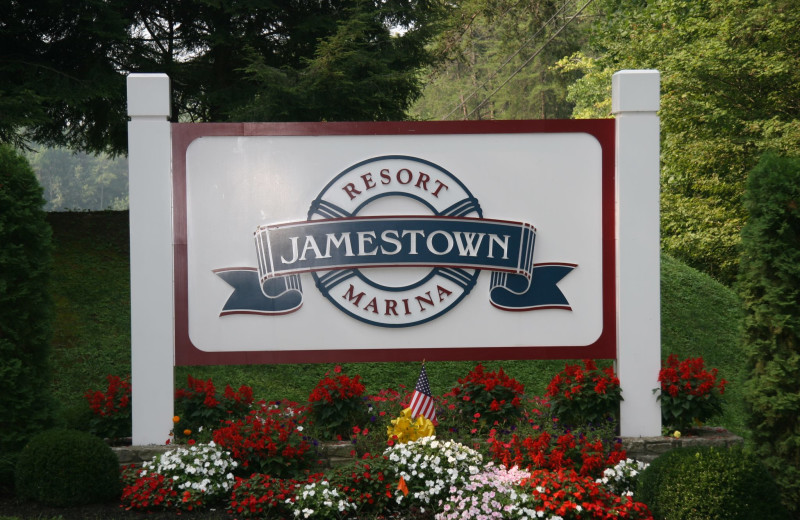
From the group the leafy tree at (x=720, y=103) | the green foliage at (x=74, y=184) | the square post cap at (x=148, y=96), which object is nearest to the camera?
the square post cap at (x=148, y=96)

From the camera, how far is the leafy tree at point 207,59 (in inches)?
439

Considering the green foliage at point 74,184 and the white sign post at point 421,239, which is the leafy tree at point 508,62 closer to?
the white sign post at point 421,239

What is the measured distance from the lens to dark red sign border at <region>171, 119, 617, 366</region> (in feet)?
21.8

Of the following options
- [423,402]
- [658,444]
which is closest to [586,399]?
[658,444]

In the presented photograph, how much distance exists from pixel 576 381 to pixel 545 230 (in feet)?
4.39

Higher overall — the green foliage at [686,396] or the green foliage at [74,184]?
the green foliage at [74,184]

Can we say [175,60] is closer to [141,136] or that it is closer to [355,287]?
[141,136]

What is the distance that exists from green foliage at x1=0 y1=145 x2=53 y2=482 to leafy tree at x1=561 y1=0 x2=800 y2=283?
12397 mm

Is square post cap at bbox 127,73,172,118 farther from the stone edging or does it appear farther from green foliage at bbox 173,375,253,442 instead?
the stone edging

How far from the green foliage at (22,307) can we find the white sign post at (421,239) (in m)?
0.88

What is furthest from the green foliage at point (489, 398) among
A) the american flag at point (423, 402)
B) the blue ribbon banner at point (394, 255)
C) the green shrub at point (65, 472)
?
the green shrub at point (65, 472)

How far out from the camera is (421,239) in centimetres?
676

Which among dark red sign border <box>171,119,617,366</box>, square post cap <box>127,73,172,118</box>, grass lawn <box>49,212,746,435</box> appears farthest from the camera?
grass lawn <box>49,212,746,435</box>

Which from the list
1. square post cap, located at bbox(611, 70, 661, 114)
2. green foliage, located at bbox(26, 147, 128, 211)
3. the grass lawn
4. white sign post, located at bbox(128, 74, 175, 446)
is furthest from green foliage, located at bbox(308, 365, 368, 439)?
green foliage, located at bbox(26, 147, 128, 211)
